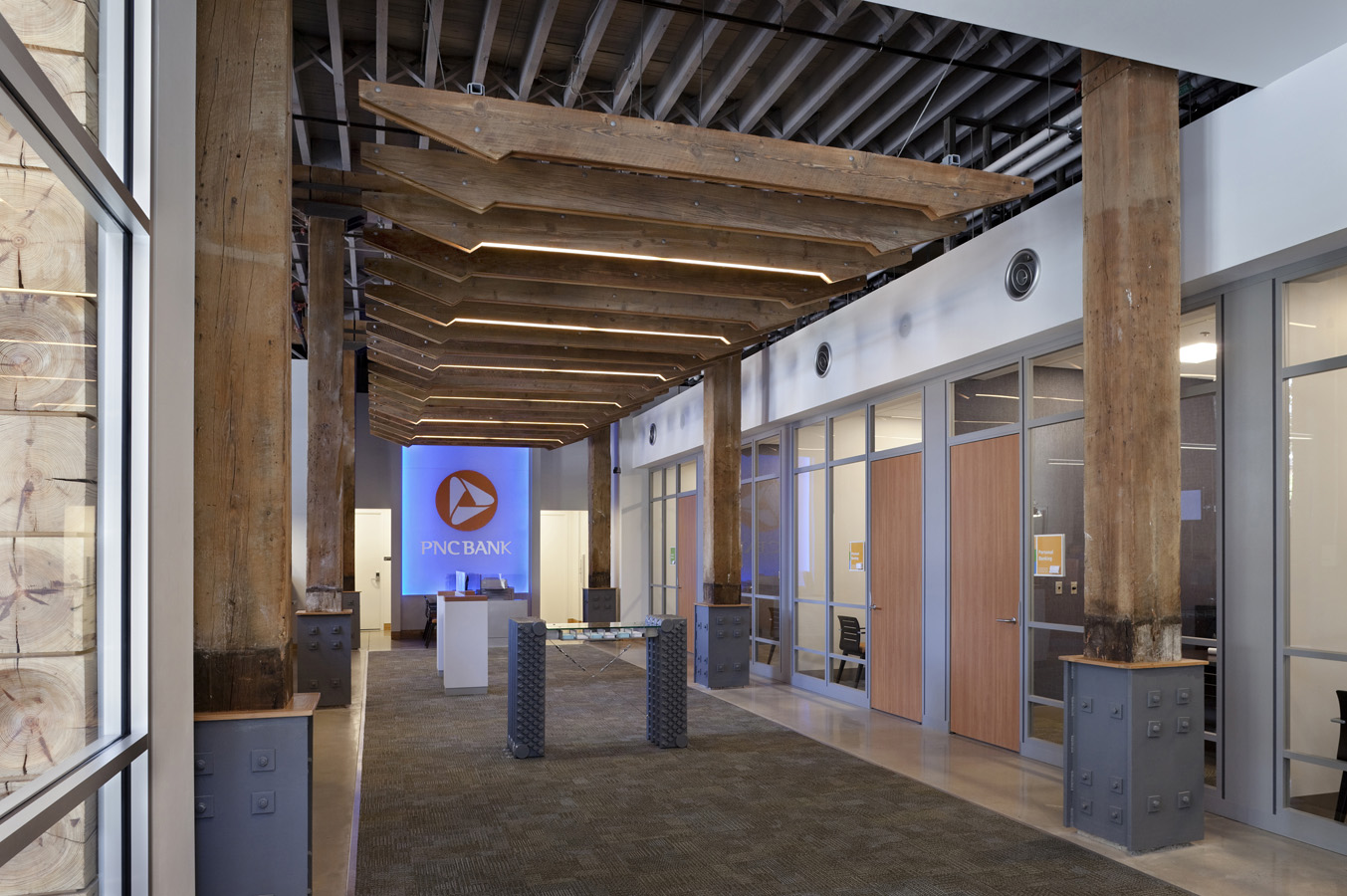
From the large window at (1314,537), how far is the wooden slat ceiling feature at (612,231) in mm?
1831

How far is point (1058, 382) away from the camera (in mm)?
7582

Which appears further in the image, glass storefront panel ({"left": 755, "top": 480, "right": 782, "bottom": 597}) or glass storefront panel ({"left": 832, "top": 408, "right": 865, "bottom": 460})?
glass storefront panel ({"left": 755, "top": 480, "right": 782, "bottom": 597})

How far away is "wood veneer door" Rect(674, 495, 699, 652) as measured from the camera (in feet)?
52.3

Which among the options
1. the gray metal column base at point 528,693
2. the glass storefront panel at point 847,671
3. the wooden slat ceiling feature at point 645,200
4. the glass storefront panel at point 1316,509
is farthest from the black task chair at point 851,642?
the glass storefront panel at point 1316,509

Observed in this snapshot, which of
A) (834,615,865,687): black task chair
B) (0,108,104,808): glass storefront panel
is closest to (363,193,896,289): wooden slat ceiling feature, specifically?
(0,108,104,808): glass storefront panel

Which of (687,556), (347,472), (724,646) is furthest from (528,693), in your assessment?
(687,556)

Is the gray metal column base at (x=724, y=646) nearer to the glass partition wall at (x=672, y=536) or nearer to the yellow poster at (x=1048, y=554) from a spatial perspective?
the glass partition wall at (x=672, y=536)

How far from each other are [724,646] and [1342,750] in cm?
711

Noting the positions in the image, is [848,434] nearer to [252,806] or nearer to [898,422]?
[898,422]

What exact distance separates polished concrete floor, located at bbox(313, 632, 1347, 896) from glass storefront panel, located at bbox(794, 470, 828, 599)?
50.2 inches

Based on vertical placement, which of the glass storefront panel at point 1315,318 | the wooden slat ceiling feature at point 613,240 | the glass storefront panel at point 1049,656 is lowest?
the glass storefront panel at point 1049,656

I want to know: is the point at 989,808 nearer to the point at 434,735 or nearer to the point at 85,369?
the point at 434,735

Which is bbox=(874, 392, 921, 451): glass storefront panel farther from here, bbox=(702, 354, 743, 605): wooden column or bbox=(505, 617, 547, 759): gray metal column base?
bbox=(505, 617, 547, 759): gray metal column base

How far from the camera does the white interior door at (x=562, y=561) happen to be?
74.2ft
